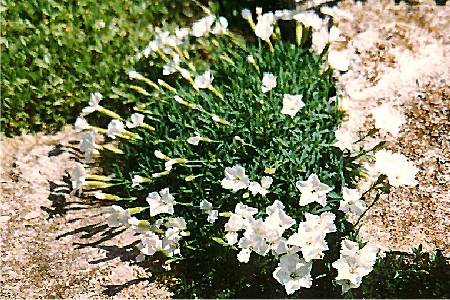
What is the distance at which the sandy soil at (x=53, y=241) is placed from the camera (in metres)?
3.08

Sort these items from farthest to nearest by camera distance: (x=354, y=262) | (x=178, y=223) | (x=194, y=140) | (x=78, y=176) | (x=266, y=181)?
(x=78, y=176) < (x=194, y=140) < (x=178, y=223) < (x=266, y=181) < (x=354, y=262)

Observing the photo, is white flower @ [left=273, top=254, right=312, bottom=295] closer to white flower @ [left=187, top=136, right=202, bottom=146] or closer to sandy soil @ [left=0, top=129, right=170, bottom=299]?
sandy soil @ [left=0, top=129, right=170, bottom=299]

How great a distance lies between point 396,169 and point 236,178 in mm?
731

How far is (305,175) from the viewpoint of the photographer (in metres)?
3.12

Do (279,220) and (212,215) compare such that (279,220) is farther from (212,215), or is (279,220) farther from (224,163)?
(224,163)

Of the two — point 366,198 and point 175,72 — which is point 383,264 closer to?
point 366,198

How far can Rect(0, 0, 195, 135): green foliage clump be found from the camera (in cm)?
386

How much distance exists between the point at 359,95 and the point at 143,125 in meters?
1.25

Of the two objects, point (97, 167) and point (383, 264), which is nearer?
point (383, 264)

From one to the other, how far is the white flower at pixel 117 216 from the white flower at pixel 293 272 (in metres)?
0.78

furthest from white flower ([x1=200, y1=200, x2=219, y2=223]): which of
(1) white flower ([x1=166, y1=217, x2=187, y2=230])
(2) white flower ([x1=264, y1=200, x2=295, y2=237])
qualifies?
(2) white flower ([x1=264, y1=200, x2=295, y2=237])

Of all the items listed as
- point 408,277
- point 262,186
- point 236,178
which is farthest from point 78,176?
point 408,277

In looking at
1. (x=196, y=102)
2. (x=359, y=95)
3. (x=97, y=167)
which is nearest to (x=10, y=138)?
(x=97, y=167)

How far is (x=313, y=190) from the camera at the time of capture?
2900mm
